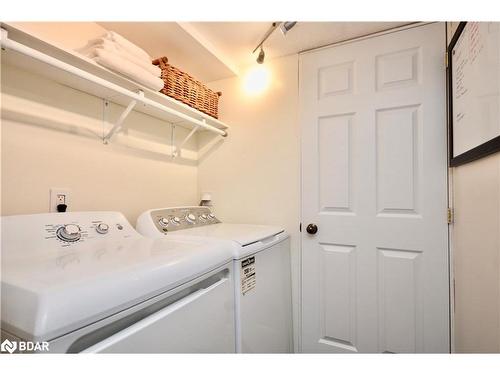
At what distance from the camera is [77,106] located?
49.5 inches

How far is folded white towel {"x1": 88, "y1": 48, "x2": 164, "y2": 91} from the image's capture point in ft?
3.58

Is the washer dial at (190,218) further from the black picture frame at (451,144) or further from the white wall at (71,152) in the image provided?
the black picture frame at (451,144)

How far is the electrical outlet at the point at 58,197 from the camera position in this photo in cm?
114

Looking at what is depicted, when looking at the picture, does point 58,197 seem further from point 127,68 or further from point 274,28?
point 274,28

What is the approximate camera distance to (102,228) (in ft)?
3.68

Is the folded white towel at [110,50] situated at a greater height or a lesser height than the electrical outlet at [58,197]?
greater

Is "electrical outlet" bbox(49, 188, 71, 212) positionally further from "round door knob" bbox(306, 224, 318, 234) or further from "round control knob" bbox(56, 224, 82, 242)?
"round door knob" bbox(306, 224, 318, 234)

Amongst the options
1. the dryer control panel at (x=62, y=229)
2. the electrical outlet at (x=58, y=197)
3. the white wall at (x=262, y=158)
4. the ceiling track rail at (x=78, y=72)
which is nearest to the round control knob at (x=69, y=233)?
the dryer control panel at (x=62, y=229)

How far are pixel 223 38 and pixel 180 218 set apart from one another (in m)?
1.12

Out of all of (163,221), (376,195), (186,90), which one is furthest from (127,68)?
(376,195)
